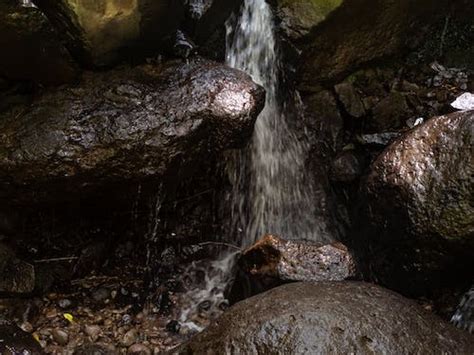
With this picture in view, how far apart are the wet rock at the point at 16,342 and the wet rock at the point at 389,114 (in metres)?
3.32

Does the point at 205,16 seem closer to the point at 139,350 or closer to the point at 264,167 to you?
the point at 264,167

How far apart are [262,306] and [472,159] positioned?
68.8 inches

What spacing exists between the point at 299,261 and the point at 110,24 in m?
2.11

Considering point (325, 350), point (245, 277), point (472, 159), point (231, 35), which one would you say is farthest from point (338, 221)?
point (325, 350)

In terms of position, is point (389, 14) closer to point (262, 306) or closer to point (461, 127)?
point (461, 127)

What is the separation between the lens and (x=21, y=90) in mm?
3773

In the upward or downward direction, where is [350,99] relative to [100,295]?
upward

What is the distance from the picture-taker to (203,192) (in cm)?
458

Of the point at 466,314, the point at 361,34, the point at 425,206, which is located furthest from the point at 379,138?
the point at 466,314

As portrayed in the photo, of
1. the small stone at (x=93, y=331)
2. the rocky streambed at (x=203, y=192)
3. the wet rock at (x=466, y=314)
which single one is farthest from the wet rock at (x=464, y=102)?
the small stone at (x=93, y=331)

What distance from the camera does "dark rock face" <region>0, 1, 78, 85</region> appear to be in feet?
10.8

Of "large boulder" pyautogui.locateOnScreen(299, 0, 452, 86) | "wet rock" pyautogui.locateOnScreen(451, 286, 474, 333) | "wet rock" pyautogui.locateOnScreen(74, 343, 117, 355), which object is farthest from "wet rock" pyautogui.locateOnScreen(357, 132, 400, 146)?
"wet rock" pyautogui.locateOnScreen(74, 343, 117, 355)

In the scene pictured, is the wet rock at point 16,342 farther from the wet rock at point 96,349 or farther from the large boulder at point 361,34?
the large boulder at point 361,34

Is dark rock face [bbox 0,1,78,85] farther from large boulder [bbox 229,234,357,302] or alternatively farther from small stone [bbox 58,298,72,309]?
large boulder [bbox 229,234,357,302]
